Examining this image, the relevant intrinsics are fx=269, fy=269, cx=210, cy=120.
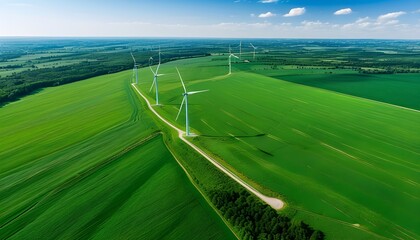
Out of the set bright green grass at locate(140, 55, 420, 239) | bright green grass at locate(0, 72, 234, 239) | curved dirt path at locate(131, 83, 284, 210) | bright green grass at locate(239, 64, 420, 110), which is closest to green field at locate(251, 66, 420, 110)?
bright green grass at locate(239, 64, 420, 110)

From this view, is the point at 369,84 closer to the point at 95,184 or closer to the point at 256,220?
the point at 256,220

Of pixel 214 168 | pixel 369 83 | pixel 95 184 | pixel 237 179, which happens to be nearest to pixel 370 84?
pixel 369 83

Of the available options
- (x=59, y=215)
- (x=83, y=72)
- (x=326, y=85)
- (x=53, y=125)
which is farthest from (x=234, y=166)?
(x=83, y=72)

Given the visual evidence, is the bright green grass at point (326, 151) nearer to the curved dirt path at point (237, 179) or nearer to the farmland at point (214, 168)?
the farmland at point (214, 168)

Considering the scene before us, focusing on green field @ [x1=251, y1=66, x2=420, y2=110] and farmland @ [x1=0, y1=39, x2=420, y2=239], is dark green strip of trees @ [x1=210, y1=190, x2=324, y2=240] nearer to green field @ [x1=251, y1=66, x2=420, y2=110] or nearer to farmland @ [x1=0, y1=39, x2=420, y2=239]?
farmland @ [x1=0, y1=39, x2=420, y2=239]

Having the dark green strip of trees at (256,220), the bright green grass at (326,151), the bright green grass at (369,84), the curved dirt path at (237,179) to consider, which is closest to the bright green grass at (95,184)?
the dark green strip of trees at (256,220)

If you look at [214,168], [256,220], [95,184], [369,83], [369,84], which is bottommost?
[95,184]

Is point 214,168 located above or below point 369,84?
below
